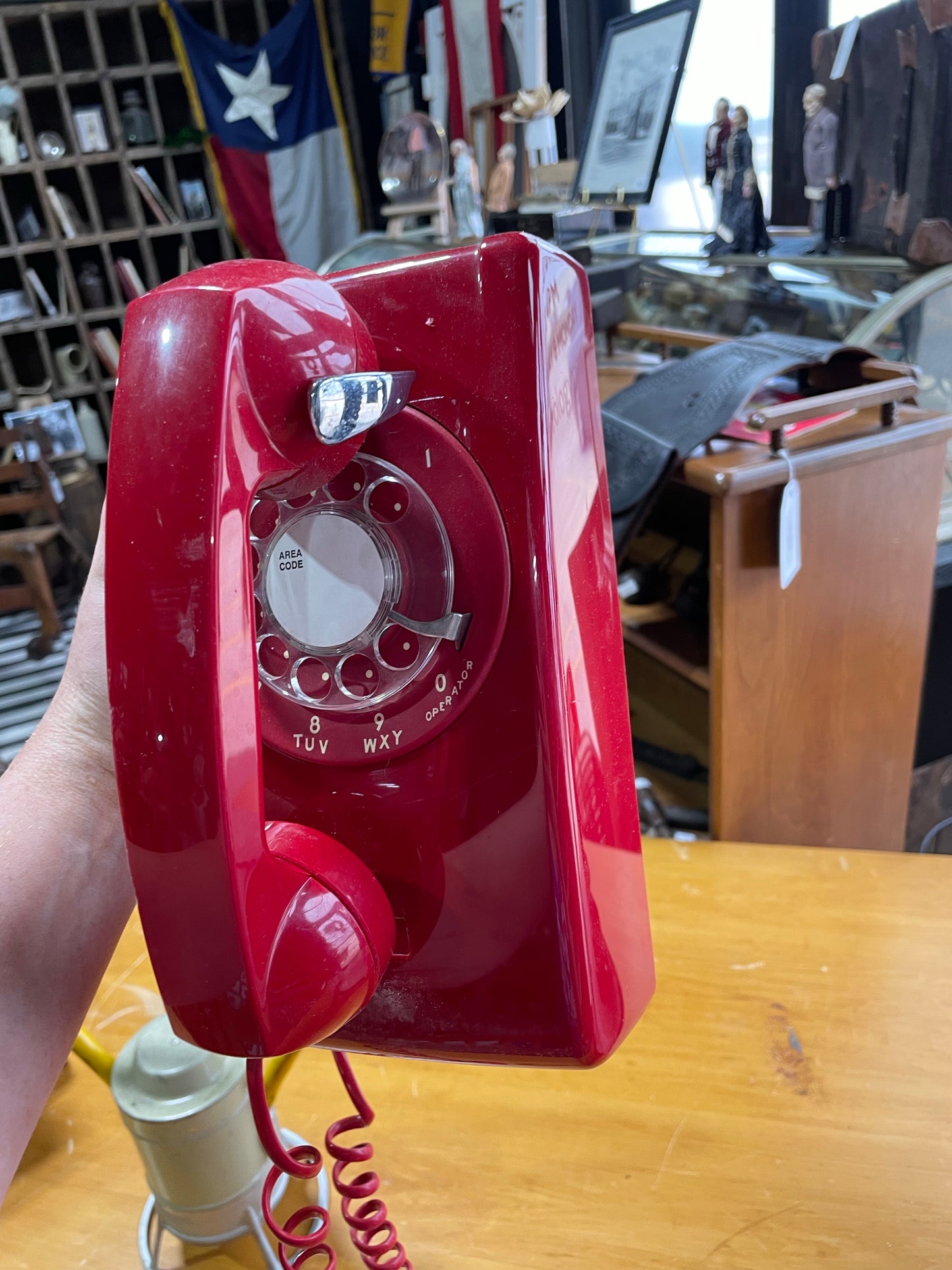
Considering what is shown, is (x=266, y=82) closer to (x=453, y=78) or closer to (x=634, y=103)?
(x=453, y=78)

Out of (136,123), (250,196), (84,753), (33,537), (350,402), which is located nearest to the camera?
(350,402)

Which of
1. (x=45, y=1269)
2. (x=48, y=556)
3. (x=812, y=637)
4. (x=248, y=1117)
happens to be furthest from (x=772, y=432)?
(x=48, y=556)

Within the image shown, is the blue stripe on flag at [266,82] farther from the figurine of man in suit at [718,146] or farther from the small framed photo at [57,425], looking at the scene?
the figurine of man in suit at [718,146]

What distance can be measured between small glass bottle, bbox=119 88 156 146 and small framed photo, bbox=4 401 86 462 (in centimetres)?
112

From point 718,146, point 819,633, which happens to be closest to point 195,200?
point 718,146

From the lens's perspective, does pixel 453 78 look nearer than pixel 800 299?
No

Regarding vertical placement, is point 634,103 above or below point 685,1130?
above

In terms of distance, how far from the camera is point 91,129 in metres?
3.88

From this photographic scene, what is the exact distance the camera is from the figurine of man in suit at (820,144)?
1373 mm

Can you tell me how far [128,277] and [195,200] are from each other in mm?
444

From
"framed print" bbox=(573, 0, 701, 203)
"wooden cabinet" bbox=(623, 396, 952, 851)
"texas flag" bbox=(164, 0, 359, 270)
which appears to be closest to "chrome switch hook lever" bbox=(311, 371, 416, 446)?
"wooden cabinet" bbox=(623, 396, 952, 851)

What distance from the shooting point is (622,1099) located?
0.55 metres

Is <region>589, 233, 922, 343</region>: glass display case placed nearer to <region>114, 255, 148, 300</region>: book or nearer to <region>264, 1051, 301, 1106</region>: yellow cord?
<region>264, 1051, 301, 1106</region>: yellow cord

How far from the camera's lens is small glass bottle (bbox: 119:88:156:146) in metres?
3.88
